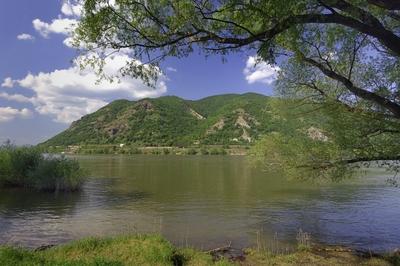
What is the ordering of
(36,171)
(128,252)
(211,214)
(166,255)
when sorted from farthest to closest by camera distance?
1. (36,171)
2. (211,214)
3. (128,252)
4. (166,255)

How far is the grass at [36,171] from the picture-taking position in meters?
40.8

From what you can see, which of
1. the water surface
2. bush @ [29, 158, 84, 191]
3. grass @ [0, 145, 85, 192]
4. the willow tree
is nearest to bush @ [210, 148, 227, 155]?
the water surface

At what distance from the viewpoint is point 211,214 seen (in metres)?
29.1

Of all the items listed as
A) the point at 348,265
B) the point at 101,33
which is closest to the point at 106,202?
the point at 348,265

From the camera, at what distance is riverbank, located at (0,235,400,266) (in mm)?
13734

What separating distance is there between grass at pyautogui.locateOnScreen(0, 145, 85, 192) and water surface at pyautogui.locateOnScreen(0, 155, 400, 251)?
66.4 inches

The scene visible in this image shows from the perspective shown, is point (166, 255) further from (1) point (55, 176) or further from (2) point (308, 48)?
(1) point (55, 176)

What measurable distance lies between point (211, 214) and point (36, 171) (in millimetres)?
20722

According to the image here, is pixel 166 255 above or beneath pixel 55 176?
beneath

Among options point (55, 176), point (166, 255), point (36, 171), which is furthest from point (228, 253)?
point (36, 171)

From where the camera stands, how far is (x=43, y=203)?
33.9 metres

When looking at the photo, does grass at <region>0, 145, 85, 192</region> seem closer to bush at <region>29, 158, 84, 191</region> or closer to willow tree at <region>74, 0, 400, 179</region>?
bush at <region>29, 158, 84, 191</region>

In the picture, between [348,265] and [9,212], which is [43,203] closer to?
[9,212]

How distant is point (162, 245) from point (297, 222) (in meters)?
14.0
